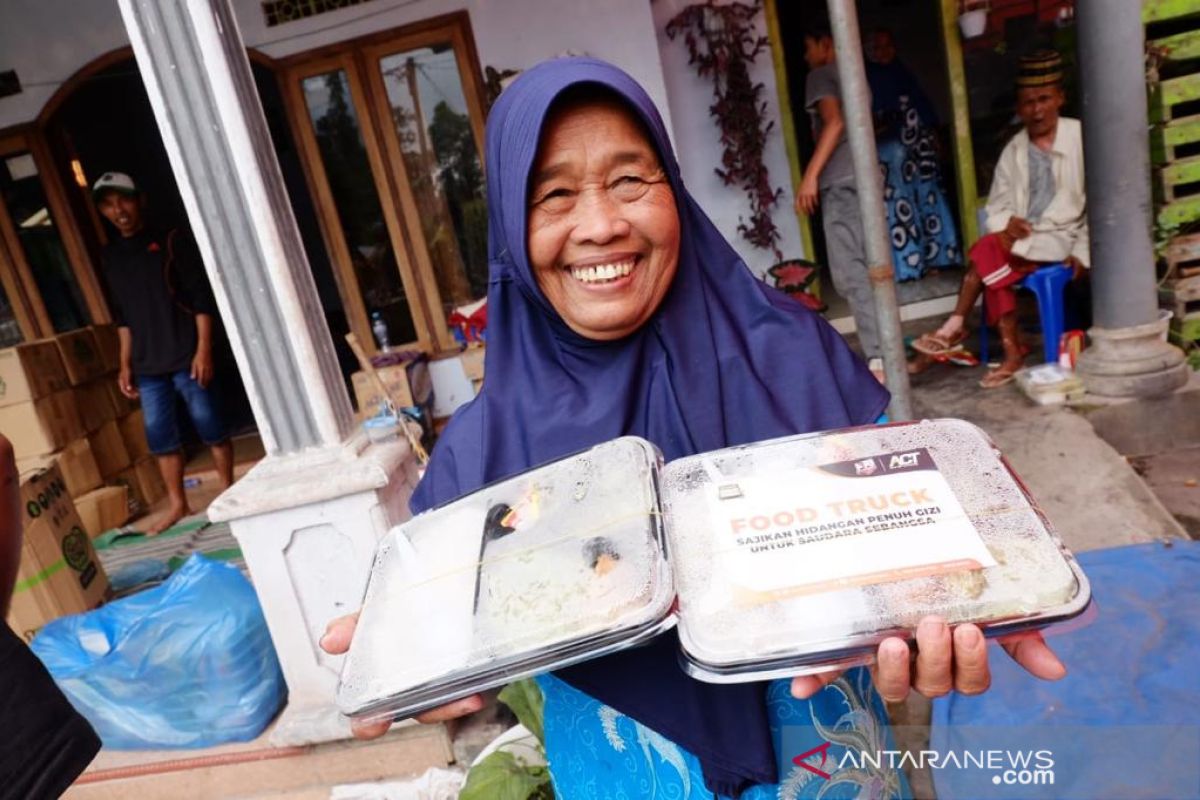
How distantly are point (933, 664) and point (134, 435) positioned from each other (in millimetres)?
6154

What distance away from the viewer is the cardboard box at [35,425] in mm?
4605

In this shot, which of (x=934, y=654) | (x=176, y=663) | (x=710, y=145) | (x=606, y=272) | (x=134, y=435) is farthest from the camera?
(x=134, y=435)

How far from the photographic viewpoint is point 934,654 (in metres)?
0.75

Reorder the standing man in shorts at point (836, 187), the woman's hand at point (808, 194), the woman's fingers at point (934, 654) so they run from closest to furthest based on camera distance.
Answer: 1. the woman's fingers at point (934, 654)
2. the standing man in shorts at point (836, 187)
3. the woman's hand at point (808, 194)

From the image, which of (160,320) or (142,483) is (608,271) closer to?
(160,320)

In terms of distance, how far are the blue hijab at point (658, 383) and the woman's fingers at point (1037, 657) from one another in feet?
1.15

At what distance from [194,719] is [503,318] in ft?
7.60

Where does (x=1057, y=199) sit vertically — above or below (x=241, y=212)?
below

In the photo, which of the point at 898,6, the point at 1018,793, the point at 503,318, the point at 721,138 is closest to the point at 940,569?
the point at 503,318

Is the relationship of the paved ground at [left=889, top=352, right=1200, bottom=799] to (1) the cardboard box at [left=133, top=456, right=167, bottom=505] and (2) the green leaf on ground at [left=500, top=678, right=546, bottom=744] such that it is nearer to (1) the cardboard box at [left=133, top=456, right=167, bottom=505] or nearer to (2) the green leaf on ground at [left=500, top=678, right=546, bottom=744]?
(2) the green leaf on ground at [left=500, top=678, right=546, bottom=744]

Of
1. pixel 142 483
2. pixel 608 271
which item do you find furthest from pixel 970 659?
pixel 142 483

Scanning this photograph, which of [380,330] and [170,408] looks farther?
[380,330]

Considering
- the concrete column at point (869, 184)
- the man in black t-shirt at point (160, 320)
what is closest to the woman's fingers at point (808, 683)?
the concrete column at point (869, 184)

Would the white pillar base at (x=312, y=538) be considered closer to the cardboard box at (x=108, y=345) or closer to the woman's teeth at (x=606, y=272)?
the woman's teeth at (x=606, y=272)
